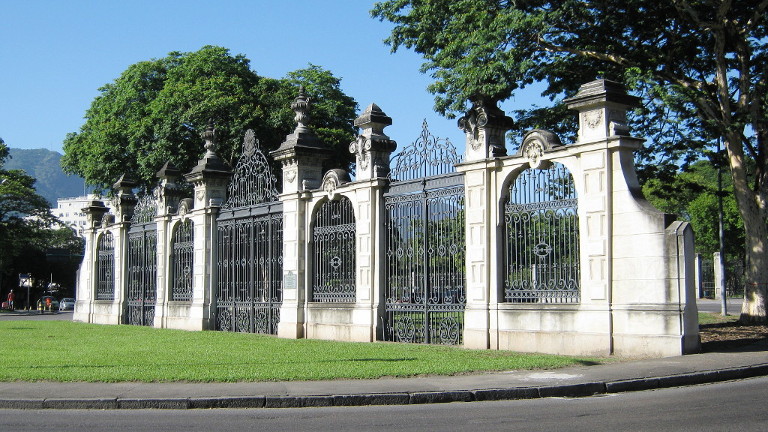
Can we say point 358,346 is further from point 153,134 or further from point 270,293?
point 153,134

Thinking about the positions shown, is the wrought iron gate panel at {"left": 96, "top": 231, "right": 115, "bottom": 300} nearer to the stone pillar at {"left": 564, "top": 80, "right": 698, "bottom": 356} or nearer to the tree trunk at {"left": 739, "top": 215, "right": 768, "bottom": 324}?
the tree trunk at {"left": 739, "top": 215, "right": 768, "bottom": 324}

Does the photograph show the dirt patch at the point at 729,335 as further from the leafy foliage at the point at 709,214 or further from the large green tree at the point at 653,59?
the leafy foliage at the point at 709,214

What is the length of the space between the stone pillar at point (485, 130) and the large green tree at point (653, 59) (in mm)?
2858

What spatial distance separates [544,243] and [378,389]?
5397mm

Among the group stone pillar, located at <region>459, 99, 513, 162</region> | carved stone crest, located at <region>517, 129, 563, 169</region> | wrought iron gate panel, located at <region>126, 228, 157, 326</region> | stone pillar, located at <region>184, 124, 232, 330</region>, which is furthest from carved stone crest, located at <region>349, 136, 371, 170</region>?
wrought iron gate panel, located at <region>126, 228, 157, 326</region>

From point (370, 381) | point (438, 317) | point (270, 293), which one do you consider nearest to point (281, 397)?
point (370, 381)

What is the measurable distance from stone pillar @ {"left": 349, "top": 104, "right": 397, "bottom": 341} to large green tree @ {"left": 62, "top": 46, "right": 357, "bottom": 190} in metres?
17.8

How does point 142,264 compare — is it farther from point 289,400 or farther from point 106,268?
point 289,400

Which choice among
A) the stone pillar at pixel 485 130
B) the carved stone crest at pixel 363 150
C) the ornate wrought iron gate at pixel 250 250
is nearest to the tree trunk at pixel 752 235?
the stone pillar at pixel 485 130

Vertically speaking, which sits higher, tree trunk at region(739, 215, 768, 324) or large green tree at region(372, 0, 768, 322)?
large green tree at region(372, 0, 768, 322)

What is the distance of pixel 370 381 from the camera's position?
10711 millimetres

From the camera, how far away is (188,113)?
115 ft

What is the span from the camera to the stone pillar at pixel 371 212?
683 inches

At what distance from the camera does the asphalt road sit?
782 centimetres
